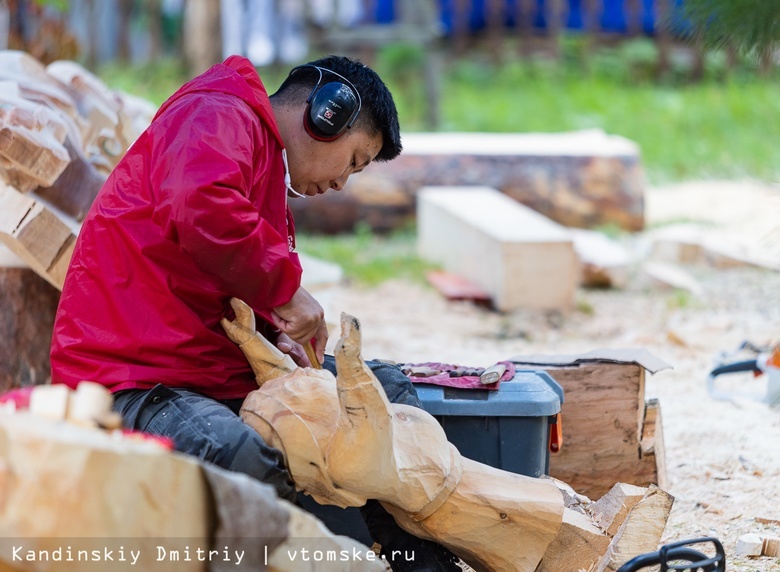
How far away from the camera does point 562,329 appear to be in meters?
5.58

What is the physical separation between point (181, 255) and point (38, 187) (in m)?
1.31

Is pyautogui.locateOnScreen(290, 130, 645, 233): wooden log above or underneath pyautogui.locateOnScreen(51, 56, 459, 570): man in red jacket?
underneath

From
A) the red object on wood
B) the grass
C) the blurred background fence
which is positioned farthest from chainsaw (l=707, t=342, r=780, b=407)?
the blurred background fence

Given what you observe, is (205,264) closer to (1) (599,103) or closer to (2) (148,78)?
(1) (599,103)

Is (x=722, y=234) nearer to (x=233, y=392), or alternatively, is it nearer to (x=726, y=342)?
(x=726, y=342)

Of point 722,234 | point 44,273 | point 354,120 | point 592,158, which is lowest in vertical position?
point 722,234

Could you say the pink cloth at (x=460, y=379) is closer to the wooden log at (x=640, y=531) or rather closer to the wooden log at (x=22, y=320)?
the wooden log at (x=640, y=531)

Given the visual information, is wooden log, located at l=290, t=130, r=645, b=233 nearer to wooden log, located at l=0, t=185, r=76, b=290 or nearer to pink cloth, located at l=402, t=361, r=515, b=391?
wooden log, located at l=0, t=185, r=76, b=290

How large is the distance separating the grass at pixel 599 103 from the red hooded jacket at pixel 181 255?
4.96m

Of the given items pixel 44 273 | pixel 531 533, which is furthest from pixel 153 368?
pixel 44 273

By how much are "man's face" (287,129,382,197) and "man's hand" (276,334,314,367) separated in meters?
0.39

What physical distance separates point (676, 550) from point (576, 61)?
12.8 metres

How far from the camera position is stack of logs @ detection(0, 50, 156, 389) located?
122 inches

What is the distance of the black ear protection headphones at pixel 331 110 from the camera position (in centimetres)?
236
